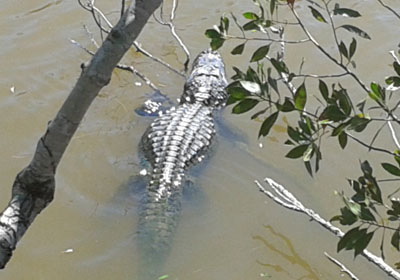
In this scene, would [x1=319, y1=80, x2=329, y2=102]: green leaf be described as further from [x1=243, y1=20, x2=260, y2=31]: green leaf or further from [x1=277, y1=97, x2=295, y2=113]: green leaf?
Result: [x1=243, y1=20, x2=260, y2=31]: green leaf

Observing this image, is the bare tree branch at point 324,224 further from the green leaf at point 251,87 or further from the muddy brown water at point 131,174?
the muddy brown water at point 131,174

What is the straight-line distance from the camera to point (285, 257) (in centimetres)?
420

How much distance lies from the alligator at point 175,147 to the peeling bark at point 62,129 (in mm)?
2386

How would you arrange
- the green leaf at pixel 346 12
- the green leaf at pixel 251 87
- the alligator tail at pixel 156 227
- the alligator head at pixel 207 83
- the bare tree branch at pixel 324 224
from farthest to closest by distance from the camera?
the alligator head at pixel 207 83, the alligator tail at pixel 156 227, the bare tree branch at pixel 324 224, the green leaf at pixel 346 12, the green leaf at pixel 251 87

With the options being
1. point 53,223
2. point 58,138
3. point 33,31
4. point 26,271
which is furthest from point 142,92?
point 58,138

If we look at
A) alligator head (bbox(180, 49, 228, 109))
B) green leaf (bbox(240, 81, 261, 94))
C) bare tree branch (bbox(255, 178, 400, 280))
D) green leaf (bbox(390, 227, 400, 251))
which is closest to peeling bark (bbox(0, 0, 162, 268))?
green leaf (bbox(240, 81, 261, 94))

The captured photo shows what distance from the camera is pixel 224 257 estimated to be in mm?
4172

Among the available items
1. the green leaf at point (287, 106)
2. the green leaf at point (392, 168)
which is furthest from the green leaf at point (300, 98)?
the green leaf at point (392, 168)

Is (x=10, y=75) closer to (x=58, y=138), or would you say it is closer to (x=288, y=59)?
(x=288, y=59)

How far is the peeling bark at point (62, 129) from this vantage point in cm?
147

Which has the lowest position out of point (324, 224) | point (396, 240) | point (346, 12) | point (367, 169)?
point (324, 224)

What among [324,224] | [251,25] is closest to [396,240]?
[251,25]

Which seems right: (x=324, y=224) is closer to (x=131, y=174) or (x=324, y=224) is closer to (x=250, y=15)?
(x=250, y=15)

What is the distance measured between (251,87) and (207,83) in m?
3.99
